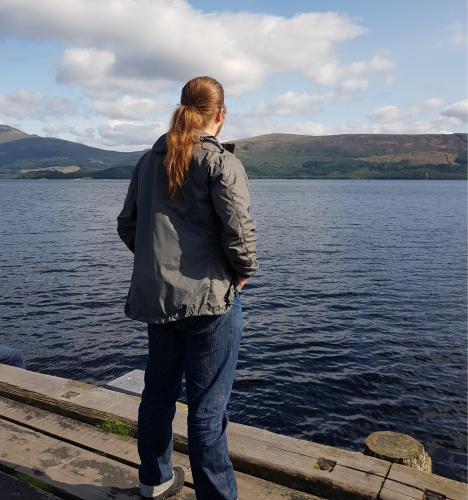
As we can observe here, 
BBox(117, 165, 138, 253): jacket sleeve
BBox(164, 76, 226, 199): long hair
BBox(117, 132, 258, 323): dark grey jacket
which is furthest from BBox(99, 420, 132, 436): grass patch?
BBox(164, 76, 226, 199): long hair

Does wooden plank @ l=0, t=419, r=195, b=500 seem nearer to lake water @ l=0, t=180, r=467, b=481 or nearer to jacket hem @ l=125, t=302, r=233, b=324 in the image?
jacket hem @ l=125, t=302, r=233, b=324

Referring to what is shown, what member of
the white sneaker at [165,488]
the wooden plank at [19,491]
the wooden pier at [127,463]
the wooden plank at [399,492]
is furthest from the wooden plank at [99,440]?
the wooden plank at [19,491]

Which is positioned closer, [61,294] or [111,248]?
[61,294]

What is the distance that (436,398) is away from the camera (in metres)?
14.4

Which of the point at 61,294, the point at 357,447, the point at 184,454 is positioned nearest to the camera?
the point at 184,454

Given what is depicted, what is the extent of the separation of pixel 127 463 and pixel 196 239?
2544 millimetres

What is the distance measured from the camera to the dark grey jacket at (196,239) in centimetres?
348

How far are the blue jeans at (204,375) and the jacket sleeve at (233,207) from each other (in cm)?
39

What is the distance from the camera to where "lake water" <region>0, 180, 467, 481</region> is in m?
13.4

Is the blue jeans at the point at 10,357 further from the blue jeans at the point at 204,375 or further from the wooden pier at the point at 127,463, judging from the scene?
the blue jeans at the point at 204,375

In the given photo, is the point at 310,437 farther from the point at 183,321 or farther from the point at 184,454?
the point at 183,321

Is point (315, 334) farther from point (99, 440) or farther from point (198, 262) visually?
point (198, 262)

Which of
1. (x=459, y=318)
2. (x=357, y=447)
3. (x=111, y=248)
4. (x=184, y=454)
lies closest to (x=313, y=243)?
(x=111, y=248)

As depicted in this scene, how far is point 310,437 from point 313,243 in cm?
3098
